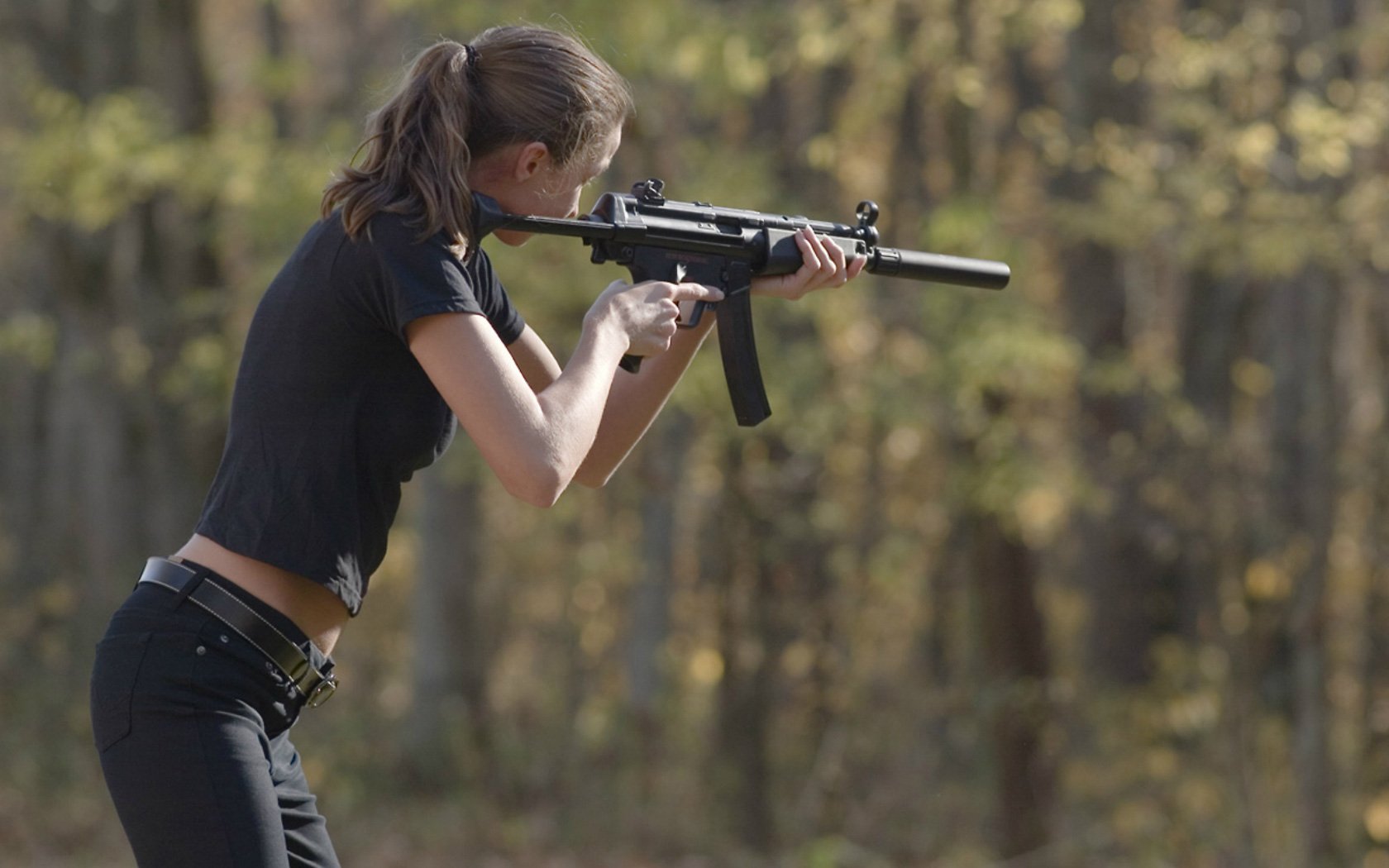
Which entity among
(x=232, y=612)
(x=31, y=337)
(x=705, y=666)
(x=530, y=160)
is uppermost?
(x=31, y=337)

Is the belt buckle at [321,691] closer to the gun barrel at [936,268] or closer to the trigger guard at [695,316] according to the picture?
the trigger guard at [695,316]

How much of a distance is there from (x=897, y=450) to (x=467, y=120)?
7918 millimetres

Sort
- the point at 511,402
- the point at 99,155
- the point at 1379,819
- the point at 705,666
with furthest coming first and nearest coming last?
1. the point at 705,666
2. the point at 1379,819
3. the point at 99,155
4. the point at 511,402

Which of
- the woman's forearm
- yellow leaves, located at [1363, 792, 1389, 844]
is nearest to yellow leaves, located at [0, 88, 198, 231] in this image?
the woman's forearm

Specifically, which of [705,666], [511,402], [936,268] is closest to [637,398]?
[511,402]

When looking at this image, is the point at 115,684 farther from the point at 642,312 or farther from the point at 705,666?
the point at 705,666

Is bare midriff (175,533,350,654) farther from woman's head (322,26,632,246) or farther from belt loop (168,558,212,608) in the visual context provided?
woman's head (322,26,632,246)

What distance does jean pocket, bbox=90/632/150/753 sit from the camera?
2.49m

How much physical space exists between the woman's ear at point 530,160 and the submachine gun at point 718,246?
0.07 metres

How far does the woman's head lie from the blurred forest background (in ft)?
11.7

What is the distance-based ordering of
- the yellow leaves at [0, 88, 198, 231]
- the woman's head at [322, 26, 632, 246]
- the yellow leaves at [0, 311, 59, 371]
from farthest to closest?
the yellow leaves at [0, 311, 59, 371], the yellow leaves at [0, 88, 198, 231], the woman's head at [322, 26, 632, 246]

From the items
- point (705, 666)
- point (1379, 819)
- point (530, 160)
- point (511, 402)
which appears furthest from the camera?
point (705, 666)

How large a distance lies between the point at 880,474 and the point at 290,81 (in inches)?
173

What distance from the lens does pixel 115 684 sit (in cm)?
250
